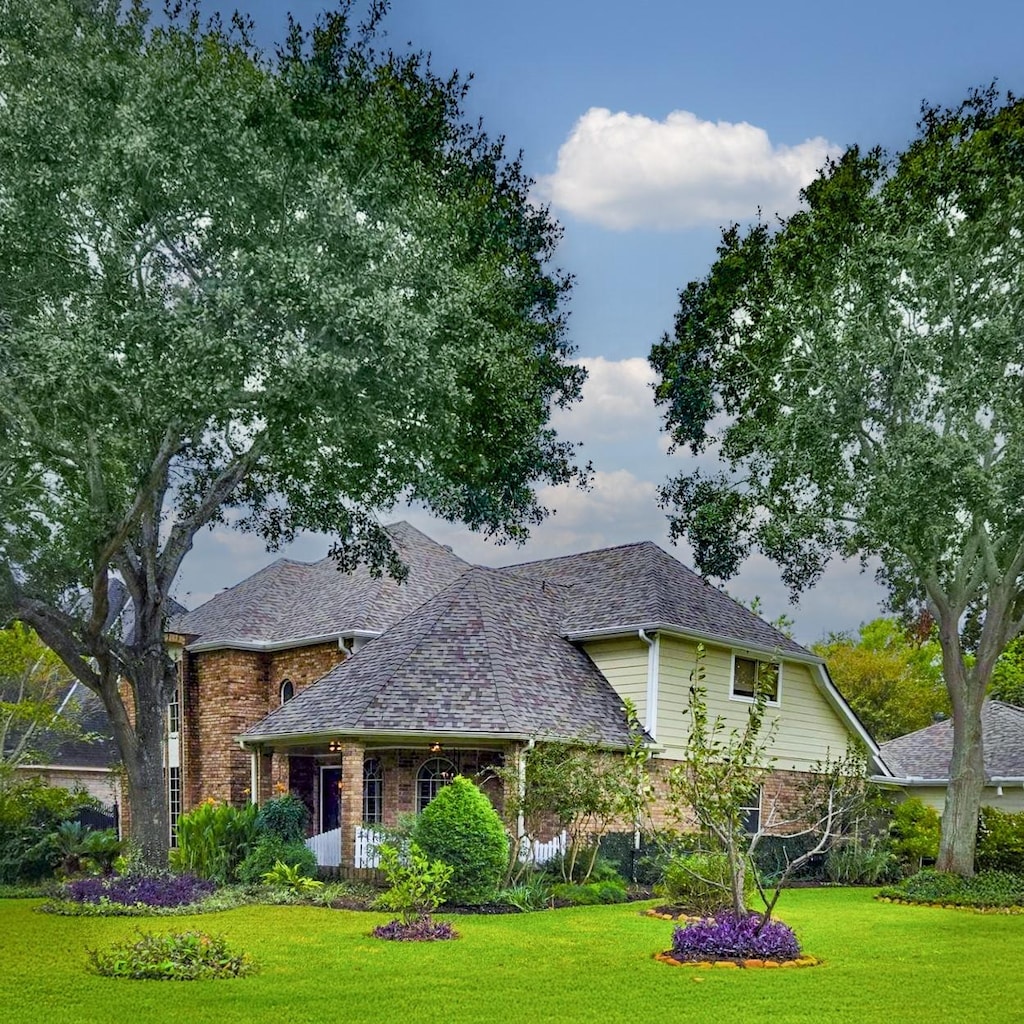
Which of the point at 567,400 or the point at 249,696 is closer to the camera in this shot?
the point at 567,400

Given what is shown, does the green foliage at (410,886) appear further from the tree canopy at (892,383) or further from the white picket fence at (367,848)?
the tree canopy at (892,383)

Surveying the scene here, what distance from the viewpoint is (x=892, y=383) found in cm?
2202

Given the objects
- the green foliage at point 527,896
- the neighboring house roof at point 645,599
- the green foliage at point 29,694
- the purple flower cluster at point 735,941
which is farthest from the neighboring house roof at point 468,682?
the green foliage at point 29,694

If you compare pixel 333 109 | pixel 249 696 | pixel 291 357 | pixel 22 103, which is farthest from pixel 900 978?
pixel 249 696

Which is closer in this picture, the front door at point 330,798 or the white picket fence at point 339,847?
the white picket fence at point 339,847

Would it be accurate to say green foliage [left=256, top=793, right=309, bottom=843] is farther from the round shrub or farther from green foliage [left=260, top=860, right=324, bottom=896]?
the round shrub

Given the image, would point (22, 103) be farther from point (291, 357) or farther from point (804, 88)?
point (804, 88)

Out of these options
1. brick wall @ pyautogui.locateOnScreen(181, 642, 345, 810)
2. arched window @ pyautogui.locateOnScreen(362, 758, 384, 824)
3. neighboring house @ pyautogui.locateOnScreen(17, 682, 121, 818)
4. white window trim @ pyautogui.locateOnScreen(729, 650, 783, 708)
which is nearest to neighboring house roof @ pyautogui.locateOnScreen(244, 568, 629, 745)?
arched window @ pyautogui.locateOnScreen(362, 758, 384, 824)

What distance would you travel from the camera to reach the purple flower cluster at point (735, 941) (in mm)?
13125

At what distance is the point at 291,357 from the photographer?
650 inches

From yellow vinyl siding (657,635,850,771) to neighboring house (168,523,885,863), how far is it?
50 millimetres

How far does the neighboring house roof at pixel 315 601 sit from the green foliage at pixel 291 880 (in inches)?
276

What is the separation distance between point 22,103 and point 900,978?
1620 centimetres

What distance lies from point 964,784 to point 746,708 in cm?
533
